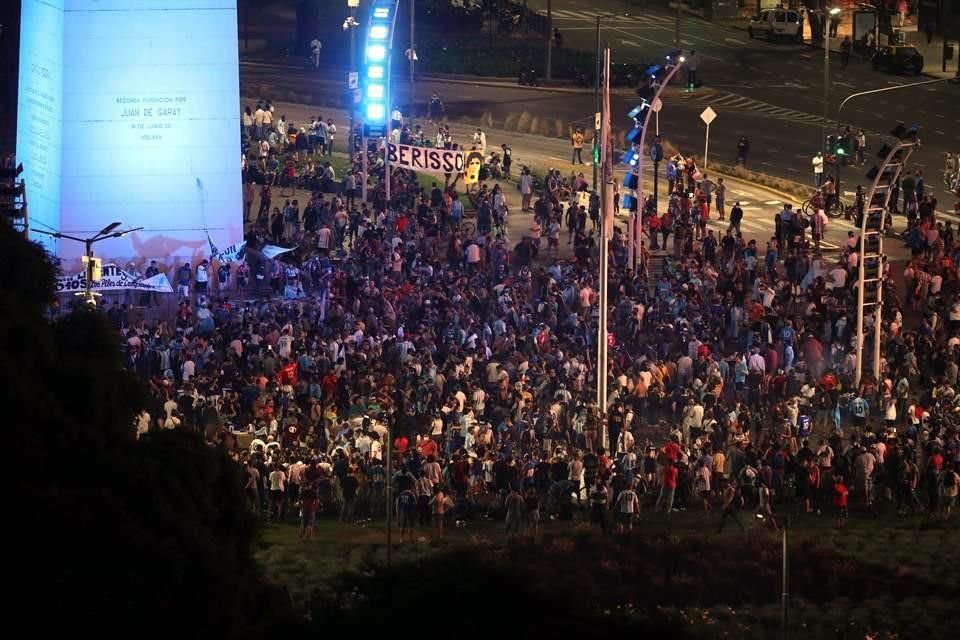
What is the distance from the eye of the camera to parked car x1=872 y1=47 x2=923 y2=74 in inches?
3221

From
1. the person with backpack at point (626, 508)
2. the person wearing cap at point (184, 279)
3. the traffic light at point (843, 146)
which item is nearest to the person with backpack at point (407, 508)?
the person with backpack at point (626, 508)

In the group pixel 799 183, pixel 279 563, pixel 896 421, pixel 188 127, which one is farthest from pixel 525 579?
pixel 799 183

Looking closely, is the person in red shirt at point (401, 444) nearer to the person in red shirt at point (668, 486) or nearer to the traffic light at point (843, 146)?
the person in red shirt at point (668, 486)

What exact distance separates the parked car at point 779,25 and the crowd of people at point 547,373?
1393 inches

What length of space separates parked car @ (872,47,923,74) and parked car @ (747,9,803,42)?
639 centimetres

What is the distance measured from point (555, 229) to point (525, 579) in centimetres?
3767

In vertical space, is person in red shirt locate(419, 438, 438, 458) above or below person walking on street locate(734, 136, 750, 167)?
below

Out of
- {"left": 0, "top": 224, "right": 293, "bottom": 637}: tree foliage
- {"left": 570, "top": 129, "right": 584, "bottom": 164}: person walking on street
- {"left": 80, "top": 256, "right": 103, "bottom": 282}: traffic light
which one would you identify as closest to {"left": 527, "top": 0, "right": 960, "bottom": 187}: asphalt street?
{"left": 570, "top": 129, "right": 584, "bottom": 164}: person walking on street

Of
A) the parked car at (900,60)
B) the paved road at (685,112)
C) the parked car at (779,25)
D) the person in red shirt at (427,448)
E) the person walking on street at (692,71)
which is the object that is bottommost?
the person in red shirt at (427,448)

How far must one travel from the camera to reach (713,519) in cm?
3475

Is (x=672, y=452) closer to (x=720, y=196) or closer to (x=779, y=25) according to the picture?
(x=720, y=196)

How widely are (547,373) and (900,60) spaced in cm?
4486

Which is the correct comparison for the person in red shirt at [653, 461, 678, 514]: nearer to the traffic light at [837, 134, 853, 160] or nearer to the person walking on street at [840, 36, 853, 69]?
the traffic light at [837, 134, 853, 160]

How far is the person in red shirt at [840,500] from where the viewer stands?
3462 cm
